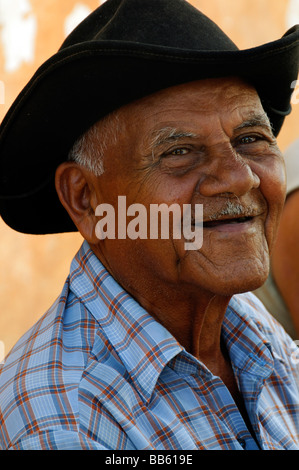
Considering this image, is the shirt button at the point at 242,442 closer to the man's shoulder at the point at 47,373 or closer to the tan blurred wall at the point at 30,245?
the man's shoulder at the point at 47,373

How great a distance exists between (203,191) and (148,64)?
1.30 ft

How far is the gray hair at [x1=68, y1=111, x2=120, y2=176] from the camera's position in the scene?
7.04ft

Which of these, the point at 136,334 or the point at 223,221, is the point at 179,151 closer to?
the point at 223,221

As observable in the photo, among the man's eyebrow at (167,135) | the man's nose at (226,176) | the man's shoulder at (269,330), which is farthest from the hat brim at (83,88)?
the man's shoulder at (269,330)

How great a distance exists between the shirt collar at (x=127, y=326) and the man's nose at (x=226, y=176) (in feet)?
1.36

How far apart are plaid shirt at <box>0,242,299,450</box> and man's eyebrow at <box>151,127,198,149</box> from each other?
1.47ft

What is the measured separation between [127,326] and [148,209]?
1.18ft

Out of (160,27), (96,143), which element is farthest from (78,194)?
(160,27)

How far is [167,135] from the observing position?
209 centimetres

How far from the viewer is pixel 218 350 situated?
2441mm

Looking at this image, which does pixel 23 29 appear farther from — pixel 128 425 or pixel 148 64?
pixel 128 425

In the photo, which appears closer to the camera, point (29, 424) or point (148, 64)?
point (29, 424)

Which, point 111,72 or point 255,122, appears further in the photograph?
point 255,122
